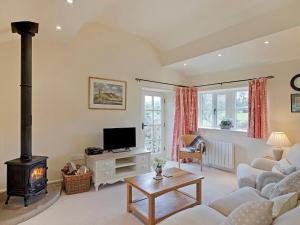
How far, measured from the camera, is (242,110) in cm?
444

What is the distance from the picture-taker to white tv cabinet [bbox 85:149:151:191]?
3.25 metres

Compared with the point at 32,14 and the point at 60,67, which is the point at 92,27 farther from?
the point at 32,14

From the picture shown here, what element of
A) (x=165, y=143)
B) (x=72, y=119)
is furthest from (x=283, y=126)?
(x=72, y=119)

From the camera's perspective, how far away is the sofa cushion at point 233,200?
1.80 meters

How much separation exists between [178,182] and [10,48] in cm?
322

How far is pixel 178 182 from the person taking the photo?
2.52 m

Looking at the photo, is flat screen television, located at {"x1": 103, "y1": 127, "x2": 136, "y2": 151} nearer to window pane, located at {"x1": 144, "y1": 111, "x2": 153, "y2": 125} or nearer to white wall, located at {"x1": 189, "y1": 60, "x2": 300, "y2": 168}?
window pane, located at {"x1": 144, "y1": 111, "x2": 153, "y2": 125}

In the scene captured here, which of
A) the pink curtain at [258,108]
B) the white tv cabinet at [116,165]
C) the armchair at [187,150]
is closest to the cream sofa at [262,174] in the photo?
the pink curtain at [258,108]

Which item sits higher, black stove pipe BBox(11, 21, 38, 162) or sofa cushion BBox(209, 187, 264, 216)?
black stove pipe BBox(11, 21, 38, 162)

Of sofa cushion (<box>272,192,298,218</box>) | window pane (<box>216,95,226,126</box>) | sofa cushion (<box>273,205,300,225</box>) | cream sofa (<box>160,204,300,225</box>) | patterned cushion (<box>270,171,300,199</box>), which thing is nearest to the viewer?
sofa cushion (<box>273,205,300,225</box>)

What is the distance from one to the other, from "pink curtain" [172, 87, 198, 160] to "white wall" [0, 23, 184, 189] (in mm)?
1285

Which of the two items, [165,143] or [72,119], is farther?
[165,143]

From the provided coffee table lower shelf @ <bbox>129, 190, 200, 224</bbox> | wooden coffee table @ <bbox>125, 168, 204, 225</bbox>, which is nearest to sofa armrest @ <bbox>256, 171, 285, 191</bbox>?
wooden coffee table @ <bbox>125, 168, 204, 225</bbox>

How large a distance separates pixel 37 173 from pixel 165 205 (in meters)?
1.79
